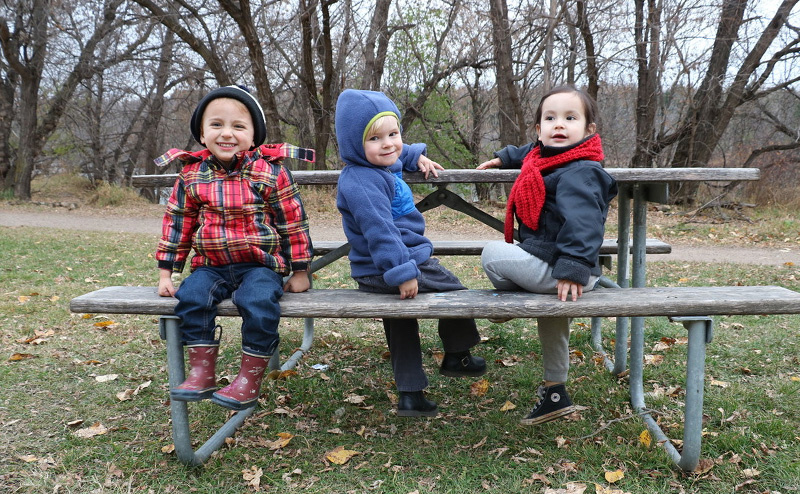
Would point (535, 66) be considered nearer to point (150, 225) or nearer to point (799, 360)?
point (150, 225)

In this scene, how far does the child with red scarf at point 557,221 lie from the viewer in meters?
2.34

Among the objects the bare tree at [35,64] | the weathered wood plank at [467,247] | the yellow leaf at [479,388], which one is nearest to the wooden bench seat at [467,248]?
the weathered wood plank at [467,247]

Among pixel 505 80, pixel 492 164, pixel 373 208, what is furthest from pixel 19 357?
pixel 505 80

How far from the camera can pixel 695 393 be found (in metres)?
2.33

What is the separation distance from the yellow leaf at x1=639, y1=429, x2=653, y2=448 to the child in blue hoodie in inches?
31.7

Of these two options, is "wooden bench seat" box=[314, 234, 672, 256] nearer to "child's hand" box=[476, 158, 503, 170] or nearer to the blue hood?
"child's hand" box=[476, 158, 503, 170]

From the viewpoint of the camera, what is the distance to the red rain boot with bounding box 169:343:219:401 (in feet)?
7.80

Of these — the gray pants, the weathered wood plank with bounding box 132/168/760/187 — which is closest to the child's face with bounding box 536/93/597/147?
the weathered wood plank with bounding box 132/168/760/187

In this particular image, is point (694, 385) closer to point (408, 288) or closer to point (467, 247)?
point (408, 288)

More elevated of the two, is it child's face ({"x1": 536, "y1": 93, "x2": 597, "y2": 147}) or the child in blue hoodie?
child's face ({"x1": 536, "y1": 93, "x2": 597, "y2": 147})

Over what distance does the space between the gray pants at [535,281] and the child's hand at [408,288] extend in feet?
1.10

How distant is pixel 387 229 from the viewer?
241 cm

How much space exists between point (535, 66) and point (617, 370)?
10.1 m

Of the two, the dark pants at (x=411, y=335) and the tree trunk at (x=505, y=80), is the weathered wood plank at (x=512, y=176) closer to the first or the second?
the dark pants at (x=411, y=335)
